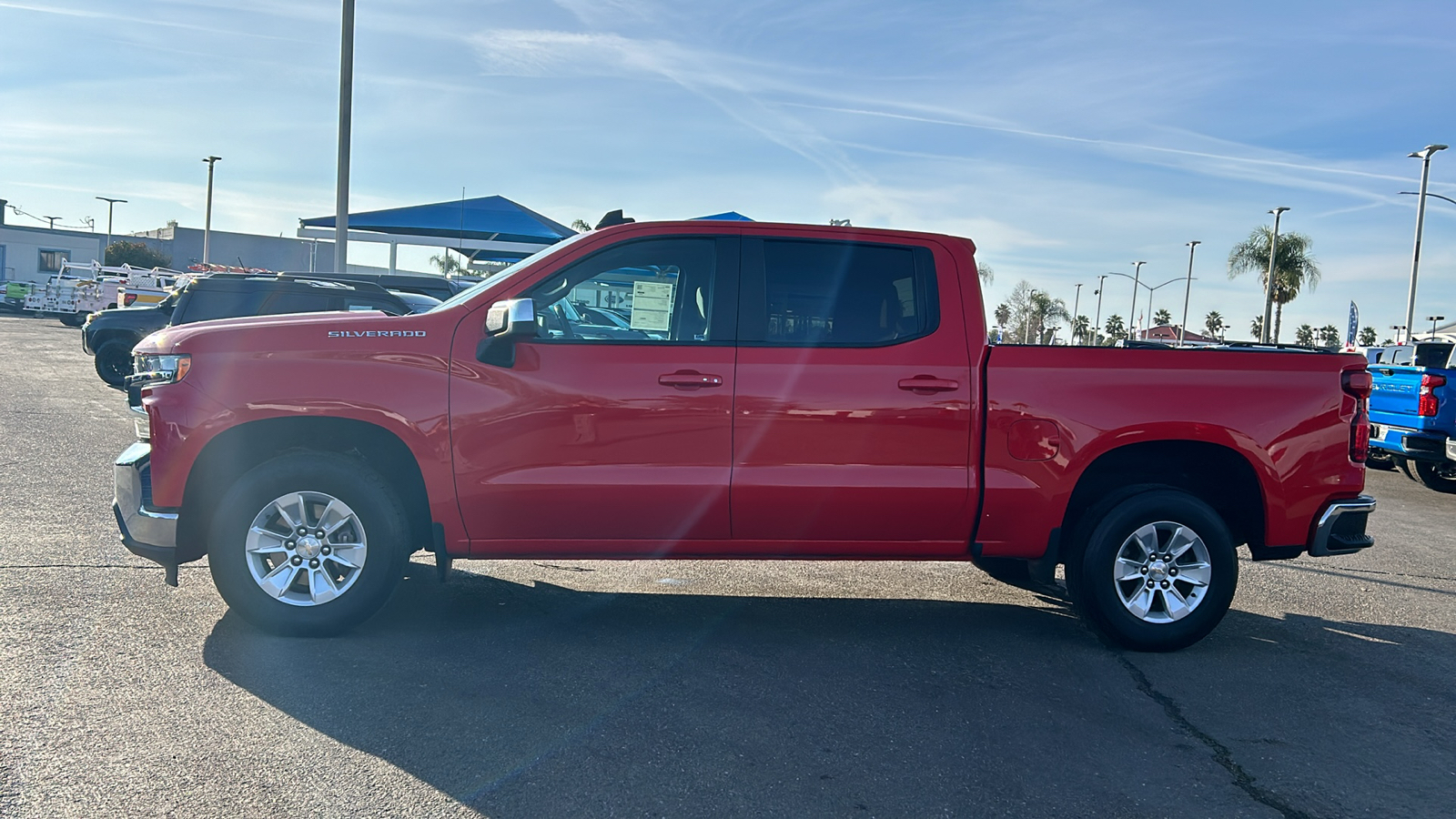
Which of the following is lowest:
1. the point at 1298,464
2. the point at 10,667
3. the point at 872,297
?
the point at 10,667

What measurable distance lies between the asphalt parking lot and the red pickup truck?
44cm

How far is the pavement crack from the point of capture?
12.1 ft

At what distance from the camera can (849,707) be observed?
445cm

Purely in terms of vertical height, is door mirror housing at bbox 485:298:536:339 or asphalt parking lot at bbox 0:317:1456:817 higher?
door mirror housing at bbox 485:298:536:339

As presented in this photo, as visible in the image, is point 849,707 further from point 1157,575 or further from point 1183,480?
point 1183,480

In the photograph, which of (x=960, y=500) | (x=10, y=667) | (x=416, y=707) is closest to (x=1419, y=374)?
(x=960, y=500)

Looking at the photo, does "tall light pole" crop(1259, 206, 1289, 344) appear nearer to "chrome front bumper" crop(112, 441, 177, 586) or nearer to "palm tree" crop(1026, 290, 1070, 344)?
"palm tree" crop(1026, 290, 1070, 344)

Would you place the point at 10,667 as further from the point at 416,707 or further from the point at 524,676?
the point at 524,676

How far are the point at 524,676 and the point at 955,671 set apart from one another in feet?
6.31

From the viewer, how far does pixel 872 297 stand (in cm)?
538

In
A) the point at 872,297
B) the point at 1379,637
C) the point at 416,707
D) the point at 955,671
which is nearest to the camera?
the point at 416,707

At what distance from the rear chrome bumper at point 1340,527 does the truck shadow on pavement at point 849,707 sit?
1.80ft

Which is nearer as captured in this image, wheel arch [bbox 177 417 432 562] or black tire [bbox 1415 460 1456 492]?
wheel arch [bbox 177 417 432 562]

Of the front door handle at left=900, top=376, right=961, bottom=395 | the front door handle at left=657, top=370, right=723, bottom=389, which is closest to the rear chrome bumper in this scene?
the front door handle at left=900, top=376, right=961, bottom=395
